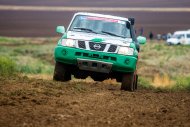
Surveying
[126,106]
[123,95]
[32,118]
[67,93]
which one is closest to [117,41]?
[123,95]

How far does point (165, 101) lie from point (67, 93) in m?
1.85

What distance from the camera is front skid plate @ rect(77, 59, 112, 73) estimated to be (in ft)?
42.7

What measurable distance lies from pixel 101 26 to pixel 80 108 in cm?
523

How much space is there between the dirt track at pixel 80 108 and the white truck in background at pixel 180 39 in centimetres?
5375

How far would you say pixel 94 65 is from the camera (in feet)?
42.9

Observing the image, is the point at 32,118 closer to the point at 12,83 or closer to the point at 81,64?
the point at 12,83

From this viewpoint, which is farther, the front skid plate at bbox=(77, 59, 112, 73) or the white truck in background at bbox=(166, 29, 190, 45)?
the white truck in background at bbox=(166, 29, 190, 45)

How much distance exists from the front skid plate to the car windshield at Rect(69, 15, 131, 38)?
3.52ft

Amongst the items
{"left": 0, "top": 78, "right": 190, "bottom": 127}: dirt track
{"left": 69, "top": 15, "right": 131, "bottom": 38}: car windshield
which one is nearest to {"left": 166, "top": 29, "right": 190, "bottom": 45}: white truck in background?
{"left": 69, "top": 15, "right": 131, "bottom": 38}: car windshield

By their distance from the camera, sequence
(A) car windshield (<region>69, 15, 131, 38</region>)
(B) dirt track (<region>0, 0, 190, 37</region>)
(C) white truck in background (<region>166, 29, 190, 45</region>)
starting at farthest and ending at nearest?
(B) dirt track (<region>0, 0, 190, 37</region>), (C) white truck in background (<region>166, 29, 190, 45</region>), (A) car windshield (<region>69, 15, 131, 38</region>)

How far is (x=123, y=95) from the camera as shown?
11.8 m

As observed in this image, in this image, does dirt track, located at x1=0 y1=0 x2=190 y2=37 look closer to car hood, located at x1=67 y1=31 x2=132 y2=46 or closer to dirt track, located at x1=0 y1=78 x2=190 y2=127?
car hood, located at x1=67 y1=31 x2=132 y2=46

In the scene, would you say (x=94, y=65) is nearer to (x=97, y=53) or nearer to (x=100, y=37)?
(x=97, y=53)

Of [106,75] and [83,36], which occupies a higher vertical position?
[83,36]
